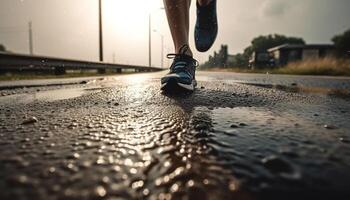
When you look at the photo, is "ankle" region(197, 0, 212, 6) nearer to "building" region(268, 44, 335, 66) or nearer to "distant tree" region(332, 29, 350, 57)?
"building" region(268, 44, 335, 66)

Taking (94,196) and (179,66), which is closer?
(94,196)

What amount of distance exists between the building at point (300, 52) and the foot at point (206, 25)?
3779cm

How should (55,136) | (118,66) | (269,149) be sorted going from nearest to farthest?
(269,149) < (55,136) < (118,66)

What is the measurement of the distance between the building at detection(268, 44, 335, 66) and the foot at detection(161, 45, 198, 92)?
127ft

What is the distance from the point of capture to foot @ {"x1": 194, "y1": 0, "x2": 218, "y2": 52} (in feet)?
10.3

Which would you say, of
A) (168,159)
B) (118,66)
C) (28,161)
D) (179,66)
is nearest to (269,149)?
(168,159)

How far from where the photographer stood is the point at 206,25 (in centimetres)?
322

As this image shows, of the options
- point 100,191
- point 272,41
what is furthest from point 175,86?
point 272,41

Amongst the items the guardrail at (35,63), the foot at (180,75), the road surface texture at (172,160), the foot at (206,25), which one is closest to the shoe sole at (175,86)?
the foot at (180,75)

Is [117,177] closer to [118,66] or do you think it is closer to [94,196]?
[94,196]

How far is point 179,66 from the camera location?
231 cm

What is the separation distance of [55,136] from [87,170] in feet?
1.10

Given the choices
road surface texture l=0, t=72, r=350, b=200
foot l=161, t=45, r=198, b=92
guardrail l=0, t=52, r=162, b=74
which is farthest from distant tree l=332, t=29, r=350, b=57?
road surface texture l=0, t=72, r=350, b=200

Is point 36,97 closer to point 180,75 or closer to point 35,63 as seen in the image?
point 180,75
